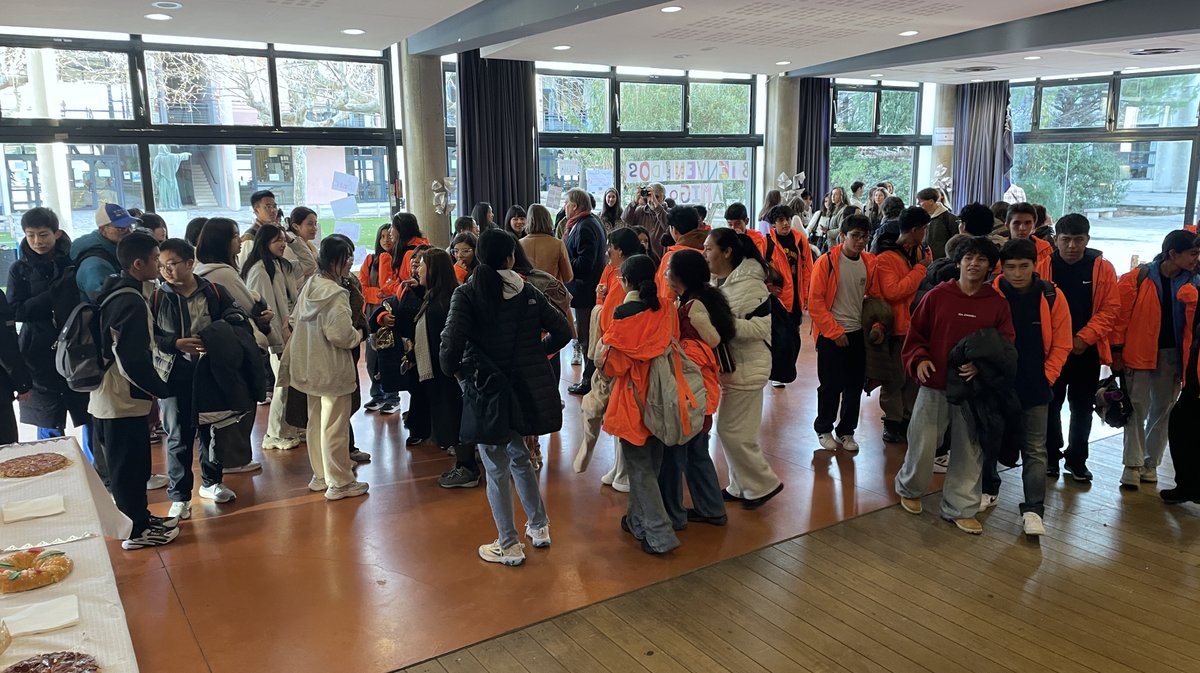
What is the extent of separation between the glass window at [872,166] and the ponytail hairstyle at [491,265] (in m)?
10.1

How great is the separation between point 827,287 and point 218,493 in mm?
3533

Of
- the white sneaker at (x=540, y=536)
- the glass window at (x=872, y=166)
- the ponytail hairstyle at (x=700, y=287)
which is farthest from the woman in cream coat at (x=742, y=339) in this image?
the glass window at (x=872, y=166)

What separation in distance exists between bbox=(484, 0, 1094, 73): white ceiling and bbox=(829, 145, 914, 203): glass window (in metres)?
3.11

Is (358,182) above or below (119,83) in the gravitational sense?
below

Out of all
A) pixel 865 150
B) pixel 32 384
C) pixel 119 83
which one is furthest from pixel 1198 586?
pixel 865 150

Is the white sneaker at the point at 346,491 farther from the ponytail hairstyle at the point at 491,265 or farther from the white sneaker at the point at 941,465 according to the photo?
the white sneaker at the point at 941,465

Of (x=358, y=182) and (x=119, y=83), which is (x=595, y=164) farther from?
(x=119, y=83)

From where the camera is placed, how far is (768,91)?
11703 millimetres

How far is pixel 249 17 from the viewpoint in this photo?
6.15 metres

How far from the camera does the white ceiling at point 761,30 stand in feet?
21.5

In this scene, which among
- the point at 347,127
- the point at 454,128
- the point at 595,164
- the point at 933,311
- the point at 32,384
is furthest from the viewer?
the point at 595,164

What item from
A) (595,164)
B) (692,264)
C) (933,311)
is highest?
(595,164)

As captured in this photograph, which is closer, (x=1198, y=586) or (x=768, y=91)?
(x=1198, y=586)

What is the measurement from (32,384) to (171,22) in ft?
11.6
